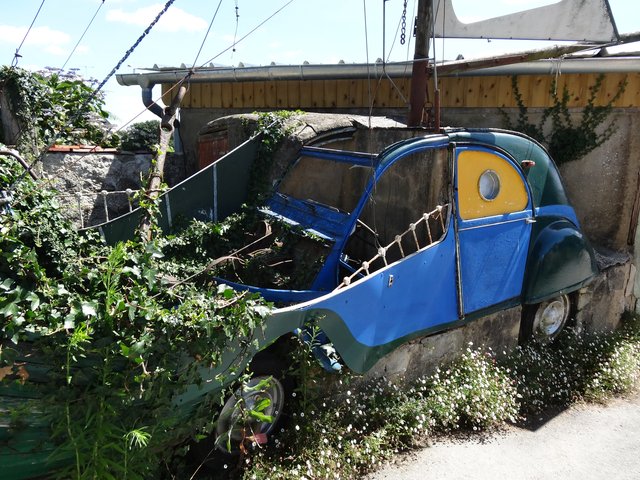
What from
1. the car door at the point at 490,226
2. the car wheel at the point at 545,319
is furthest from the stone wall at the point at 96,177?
the car wheel at the point at 545,319

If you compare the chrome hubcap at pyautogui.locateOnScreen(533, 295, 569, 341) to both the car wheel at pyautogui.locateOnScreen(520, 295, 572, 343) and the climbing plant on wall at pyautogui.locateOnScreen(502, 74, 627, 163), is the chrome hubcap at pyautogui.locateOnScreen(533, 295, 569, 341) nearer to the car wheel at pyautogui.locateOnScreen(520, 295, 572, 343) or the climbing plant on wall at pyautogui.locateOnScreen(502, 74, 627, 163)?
the car wheel at pyautogui.locateOnScreen(520, 295, 572, 343)

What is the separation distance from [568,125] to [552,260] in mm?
2576

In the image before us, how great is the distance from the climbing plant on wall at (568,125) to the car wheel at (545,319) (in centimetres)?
205

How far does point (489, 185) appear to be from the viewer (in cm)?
499

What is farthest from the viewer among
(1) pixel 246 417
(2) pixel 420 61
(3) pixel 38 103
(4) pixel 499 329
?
(3) pixel 38 103

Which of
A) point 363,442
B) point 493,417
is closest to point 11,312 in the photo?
point 363,442

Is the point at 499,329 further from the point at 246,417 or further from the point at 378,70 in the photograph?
the point at 378,70

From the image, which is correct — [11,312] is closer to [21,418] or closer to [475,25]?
[21,418]

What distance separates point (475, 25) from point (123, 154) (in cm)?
531

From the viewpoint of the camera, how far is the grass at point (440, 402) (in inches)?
153

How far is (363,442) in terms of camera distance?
13.5 feet

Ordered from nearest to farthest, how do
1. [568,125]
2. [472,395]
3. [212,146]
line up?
1. [472,395]
2. [568,125]
3. [212,146]

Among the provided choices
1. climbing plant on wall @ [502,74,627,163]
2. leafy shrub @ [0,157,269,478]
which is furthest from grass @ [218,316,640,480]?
climbing plant on wall @ [502,74,627,163]

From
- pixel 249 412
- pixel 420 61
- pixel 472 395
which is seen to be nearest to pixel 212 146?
pixel 420 61
